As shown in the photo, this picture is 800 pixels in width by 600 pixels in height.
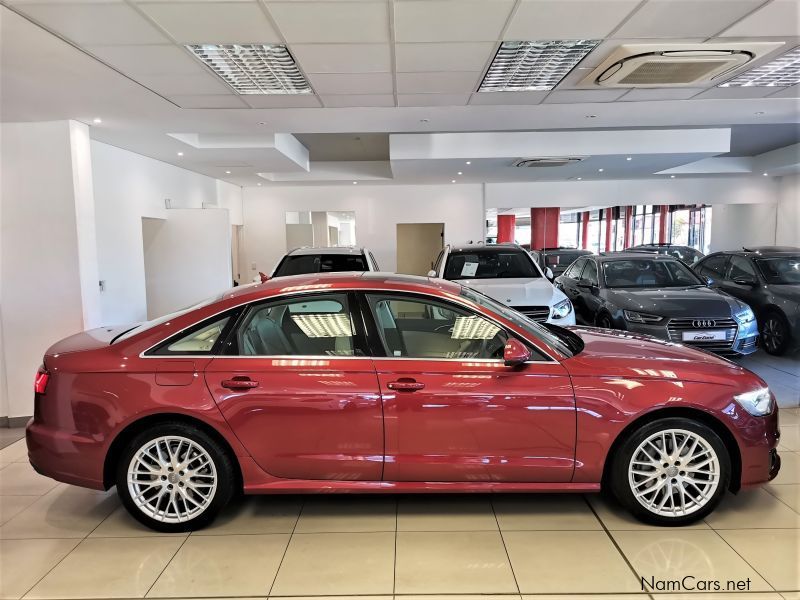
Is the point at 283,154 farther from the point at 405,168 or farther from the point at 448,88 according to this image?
the point at 448,88

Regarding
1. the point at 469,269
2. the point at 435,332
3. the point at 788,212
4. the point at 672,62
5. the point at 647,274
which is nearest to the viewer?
the point at 435,332

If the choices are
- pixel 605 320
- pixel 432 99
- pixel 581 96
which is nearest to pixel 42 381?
pixel 432 99

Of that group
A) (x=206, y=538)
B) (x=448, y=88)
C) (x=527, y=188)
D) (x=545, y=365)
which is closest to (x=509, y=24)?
(x=448, y=88)

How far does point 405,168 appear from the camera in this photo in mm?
10406

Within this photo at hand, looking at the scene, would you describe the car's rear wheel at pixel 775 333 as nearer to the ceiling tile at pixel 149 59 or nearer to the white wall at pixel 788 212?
the ceiling tile at pixel 149 59

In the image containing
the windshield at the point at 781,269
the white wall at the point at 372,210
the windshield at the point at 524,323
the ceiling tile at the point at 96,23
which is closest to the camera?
the ceiling tile at the point at 96,23

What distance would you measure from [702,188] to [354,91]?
13.9 metres

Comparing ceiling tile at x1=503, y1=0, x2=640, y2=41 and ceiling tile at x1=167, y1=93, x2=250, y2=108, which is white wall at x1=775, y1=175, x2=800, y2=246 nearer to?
ceiling tile at x1=503, y1=0, x2=640, y2=41

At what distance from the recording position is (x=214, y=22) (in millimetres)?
3201

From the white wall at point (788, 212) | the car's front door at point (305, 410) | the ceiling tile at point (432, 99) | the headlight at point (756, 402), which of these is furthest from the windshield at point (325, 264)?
the white wall at point (788, 212)

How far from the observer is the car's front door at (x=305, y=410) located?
2.84 m

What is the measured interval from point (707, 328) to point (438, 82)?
4.23 meters

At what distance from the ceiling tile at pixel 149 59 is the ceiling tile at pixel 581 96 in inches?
132

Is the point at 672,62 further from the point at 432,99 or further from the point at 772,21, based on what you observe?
the point at 432,99
